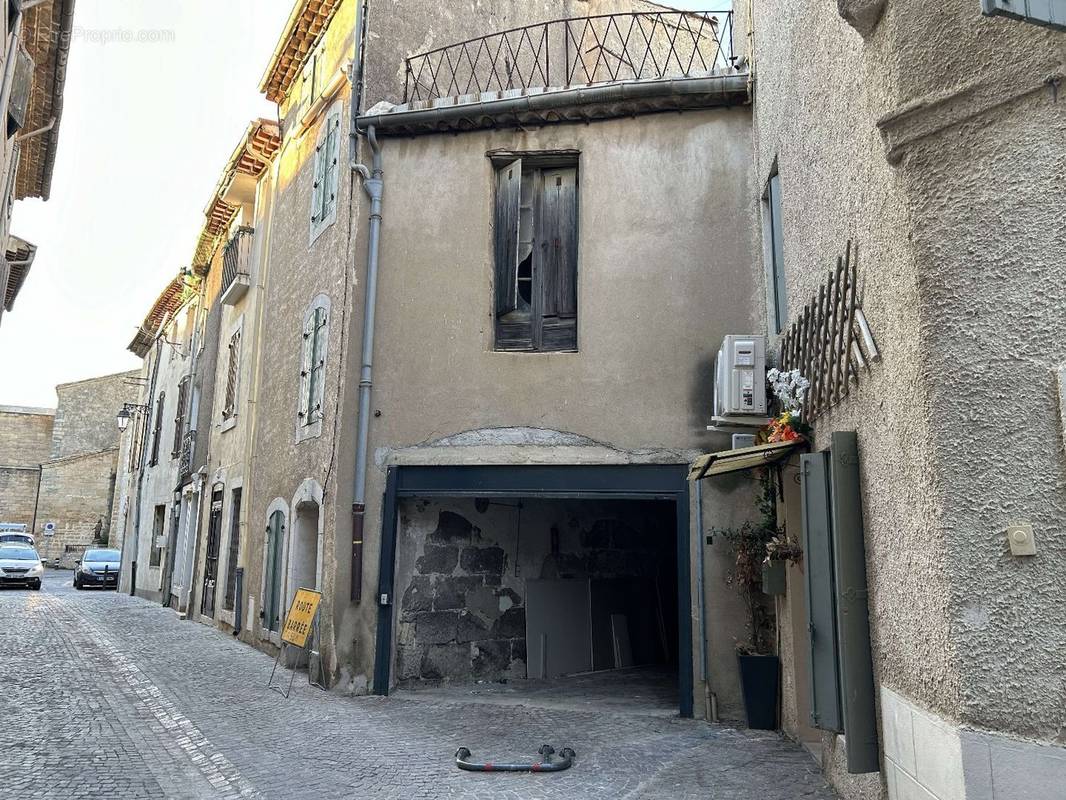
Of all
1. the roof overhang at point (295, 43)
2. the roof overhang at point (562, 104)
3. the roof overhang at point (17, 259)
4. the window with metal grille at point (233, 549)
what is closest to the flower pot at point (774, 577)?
the roof overhang at point (562, 104)

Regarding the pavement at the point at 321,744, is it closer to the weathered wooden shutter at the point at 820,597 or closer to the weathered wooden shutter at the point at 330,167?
the weathered wooden shutter at the point at 820,597

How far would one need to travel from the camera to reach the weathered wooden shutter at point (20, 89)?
1177 centimetres

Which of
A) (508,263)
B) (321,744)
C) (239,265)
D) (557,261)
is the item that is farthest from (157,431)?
(321,744)

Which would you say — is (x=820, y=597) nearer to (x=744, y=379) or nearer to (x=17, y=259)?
(x=744, y=379)

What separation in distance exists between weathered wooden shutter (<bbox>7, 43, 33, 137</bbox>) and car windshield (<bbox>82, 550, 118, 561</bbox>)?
1792cm

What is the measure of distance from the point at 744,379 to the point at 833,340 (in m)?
1.93

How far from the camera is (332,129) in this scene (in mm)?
10656

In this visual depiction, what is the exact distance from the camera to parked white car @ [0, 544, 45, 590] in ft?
79.4

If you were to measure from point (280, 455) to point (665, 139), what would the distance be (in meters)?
6.28

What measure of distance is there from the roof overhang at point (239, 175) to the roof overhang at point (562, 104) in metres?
5.24

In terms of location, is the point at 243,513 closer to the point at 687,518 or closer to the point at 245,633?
the point at 245,633

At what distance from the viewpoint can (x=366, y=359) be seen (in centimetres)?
883

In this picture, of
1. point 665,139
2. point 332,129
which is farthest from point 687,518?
point 332,129

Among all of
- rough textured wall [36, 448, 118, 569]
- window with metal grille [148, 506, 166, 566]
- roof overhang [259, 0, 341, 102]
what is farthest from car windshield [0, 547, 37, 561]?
roof overhang [259, 0, 341, 102]
